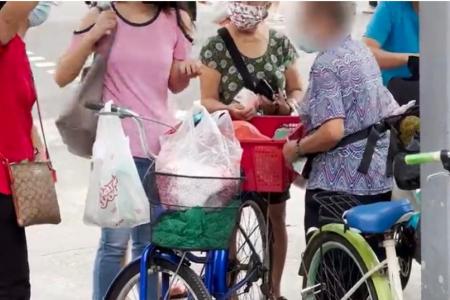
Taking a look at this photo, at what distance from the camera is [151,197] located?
3.69 metres

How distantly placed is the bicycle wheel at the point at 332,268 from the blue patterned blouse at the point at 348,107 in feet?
0.74

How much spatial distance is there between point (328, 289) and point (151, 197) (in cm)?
84

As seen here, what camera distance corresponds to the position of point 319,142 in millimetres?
3797

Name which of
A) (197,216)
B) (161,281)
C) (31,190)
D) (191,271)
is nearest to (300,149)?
(197,216)

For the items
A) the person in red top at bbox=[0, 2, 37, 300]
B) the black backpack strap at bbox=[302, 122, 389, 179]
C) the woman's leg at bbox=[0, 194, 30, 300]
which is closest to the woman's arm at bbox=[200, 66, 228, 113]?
the black backpack strap at bbox=[302, 122, 389, 179]

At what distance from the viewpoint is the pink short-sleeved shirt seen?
13.5 ft

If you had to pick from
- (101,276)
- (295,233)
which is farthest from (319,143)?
(295,233)

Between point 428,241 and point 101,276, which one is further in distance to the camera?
point 101,276

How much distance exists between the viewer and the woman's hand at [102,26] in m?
4.03

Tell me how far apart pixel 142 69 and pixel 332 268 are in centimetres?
115

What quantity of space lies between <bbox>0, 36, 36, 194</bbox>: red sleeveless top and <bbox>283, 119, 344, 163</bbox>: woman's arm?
1026 millimetres

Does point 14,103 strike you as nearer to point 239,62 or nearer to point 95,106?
point 95,106

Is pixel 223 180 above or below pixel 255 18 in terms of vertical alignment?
below

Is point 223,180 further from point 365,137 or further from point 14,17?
point 14,17
